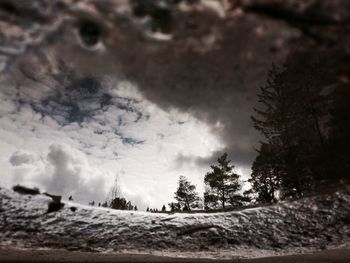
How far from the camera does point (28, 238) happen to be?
6.61 meters

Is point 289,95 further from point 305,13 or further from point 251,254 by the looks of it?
point 305,13

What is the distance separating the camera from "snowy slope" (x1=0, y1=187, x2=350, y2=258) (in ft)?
21.8

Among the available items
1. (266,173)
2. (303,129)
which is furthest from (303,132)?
(266,173)

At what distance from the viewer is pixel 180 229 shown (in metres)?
7.20

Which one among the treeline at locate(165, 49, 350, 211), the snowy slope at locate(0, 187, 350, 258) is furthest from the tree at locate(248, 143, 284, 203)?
the snowy slope at locate(0, 187, 350, 258)

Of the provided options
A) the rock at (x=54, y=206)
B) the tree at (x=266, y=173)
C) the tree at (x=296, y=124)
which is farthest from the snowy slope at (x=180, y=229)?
the tree at (x=266, y=173)

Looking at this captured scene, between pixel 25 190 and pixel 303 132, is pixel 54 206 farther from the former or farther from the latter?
pixel 303 132

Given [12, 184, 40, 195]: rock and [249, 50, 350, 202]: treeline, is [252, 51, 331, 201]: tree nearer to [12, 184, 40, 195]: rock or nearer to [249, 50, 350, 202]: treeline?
[249, 50, 350, 202]: treeline

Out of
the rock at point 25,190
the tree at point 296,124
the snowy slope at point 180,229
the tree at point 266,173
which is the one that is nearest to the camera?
the snowy slope at point 180,229

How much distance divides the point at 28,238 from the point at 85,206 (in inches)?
67.9

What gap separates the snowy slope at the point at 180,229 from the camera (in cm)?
664

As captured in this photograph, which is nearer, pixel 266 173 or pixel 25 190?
pixel 25 190

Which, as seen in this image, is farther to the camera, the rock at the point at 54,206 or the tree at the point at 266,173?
the tree at the point at 266,173

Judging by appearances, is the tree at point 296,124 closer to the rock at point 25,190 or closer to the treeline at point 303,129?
the treeline at point 303,129
